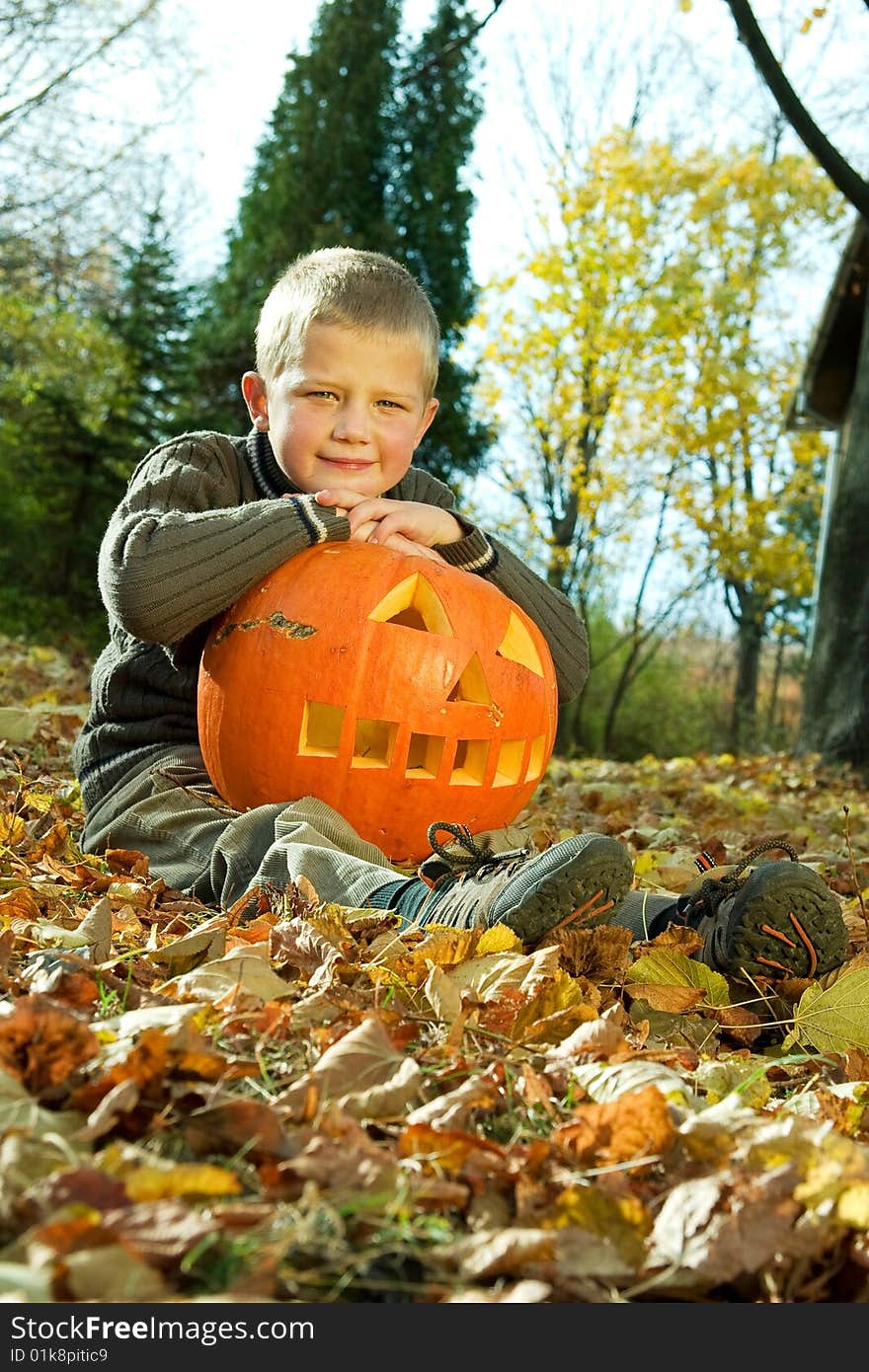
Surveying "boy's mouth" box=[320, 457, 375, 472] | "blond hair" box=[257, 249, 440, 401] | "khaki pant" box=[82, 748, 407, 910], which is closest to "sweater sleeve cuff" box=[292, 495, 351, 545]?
"boy's mouth" box=[320, 457, 375, 472]

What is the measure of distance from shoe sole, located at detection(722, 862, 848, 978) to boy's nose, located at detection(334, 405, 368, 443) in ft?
4.77

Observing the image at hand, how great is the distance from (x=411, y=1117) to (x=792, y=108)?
730 centimetres

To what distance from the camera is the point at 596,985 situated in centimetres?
209

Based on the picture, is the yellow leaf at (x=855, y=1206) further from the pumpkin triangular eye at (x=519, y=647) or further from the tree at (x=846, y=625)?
the tree at (x=846, y=625)

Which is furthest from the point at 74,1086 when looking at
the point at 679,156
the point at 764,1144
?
the point at 679,156

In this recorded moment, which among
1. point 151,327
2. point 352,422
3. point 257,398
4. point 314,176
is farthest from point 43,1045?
point 314,176

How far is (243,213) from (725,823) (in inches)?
540

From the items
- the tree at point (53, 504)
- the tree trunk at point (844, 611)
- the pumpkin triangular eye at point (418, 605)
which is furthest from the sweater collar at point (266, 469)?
the tree at point (53, 504)

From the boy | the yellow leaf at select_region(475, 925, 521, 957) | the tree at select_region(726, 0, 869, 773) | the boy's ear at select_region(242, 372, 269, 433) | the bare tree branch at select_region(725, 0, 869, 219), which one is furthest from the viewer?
the tree at select_region(726, 0, 869, 773)

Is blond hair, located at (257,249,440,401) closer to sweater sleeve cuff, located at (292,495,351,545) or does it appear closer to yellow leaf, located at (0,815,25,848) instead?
sweater sleeve cuff, located at (292,495,351,545)

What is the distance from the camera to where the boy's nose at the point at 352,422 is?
2.91 meters

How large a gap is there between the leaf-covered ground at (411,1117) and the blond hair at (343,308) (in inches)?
56.2

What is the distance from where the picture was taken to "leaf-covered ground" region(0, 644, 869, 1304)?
1.10 meters

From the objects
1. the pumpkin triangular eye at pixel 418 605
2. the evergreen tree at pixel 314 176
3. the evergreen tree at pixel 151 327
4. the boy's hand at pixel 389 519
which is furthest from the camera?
the evergreen tree at pixel 314 176
